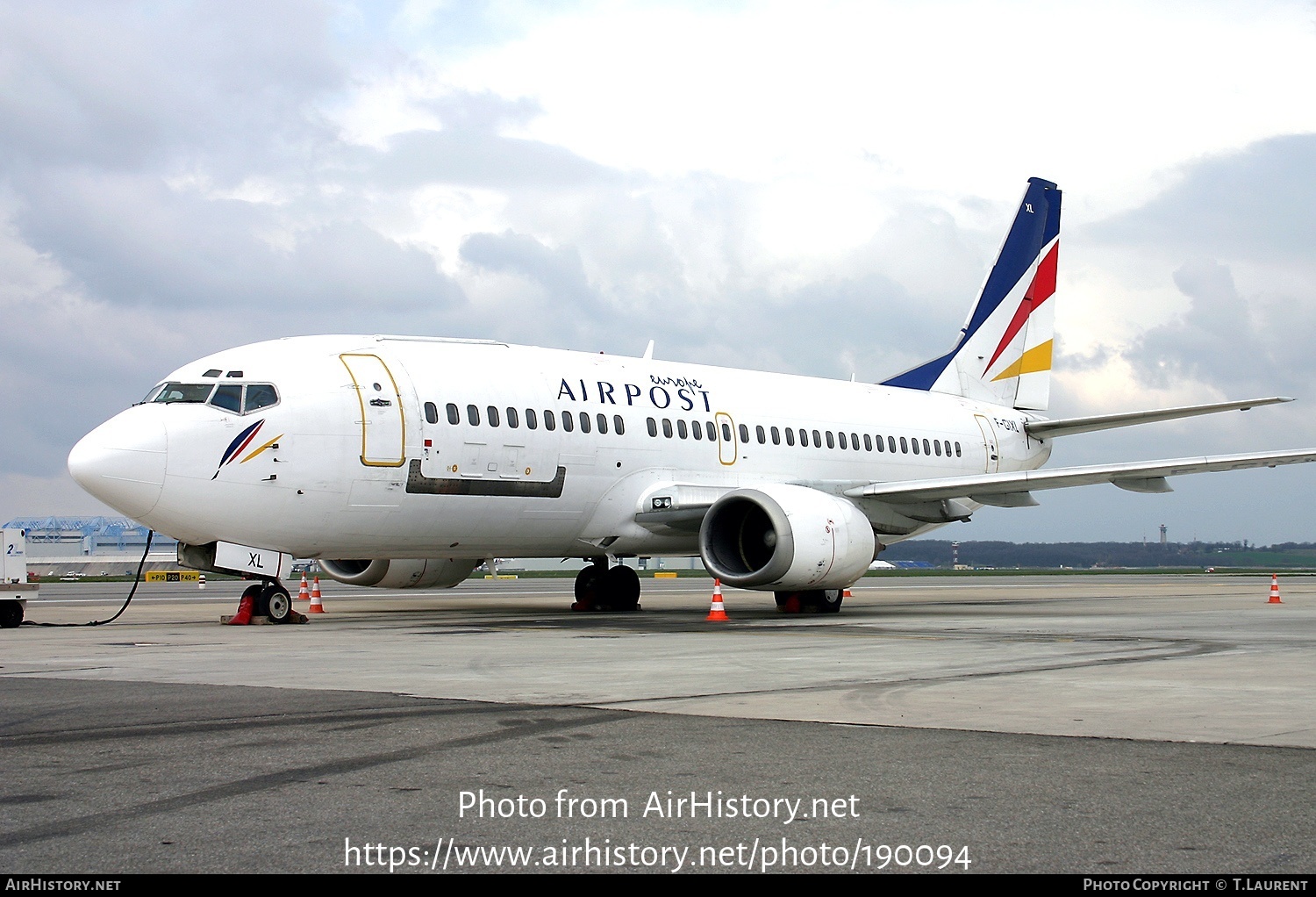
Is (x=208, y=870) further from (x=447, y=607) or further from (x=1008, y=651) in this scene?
(x=447, y=607)

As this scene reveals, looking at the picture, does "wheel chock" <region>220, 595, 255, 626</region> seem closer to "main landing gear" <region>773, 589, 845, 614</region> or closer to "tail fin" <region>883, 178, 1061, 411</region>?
A: "main landing gear" <region>773, 589, 845, 614</region>

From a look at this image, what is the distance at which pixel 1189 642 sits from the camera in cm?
1333

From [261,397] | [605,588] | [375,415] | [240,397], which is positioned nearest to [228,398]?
[240,397]

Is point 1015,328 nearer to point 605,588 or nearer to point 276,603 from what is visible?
point 605,588

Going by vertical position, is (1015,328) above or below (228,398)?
above

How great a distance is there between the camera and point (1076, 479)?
68.3 ft

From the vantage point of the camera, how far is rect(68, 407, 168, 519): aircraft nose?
15.6m

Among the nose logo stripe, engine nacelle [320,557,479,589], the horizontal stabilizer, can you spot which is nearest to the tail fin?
the horizontal stabilizer

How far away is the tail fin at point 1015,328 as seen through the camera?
28.7 meters

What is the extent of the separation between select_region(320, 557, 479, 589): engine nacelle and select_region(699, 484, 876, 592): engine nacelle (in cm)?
490

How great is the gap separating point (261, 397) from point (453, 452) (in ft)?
8.89

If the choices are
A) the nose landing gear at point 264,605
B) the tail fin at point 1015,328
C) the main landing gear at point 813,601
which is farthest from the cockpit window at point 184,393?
the tail fin at point 1015,328

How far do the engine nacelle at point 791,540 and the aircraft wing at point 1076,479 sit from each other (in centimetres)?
185
